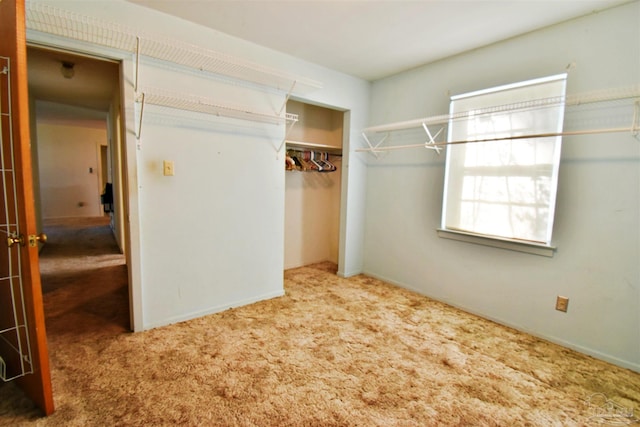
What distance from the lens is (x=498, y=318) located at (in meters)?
2.60

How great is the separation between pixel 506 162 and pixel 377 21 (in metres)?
1.52

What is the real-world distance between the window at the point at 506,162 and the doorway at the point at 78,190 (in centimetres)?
291

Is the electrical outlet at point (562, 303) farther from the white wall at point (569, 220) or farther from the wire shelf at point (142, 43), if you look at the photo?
the wire shelf at point (142, 43)

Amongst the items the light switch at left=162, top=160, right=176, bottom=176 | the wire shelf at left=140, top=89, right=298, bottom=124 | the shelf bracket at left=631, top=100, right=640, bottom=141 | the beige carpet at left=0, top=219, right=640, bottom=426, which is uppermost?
the wire shelf at left=140, top=89, right=298, bottom=124

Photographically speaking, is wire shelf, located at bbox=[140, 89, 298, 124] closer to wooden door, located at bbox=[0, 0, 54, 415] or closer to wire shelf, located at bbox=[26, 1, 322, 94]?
wire shelf, located at bbox=[26, 1, 322, 94]

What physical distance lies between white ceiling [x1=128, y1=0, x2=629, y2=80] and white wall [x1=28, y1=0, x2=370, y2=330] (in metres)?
0.24

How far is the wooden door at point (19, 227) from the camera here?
4.28ft

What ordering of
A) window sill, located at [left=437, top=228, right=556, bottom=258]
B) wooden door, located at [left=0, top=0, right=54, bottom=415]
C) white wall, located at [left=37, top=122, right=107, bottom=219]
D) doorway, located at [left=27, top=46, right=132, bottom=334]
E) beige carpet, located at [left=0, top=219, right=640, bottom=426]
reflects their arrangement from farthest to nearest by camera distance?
white wall, located at [left=37, top=122, right=107, bottom=219] < doorway, located at [left=27, top=46, right=132, bottom=334] < window sill, located at [left=437, top=228, right=556, bottom=258] < beige carpet, located at [left=0, top=219, right=640, bottom=426] < wooden door, located at [left=0, top=0, right=54, bottom=415]

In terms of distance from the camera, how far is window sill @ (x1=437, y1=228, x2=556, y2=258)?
230 centimetres

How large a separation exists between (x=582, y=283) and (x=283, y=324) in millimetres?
2225

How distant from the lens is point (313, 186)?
404 centimetres

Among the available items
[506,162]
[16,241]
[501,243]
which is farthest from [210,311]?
[506,162]

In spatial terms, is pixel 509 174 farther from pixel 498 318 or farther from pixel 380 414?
pixel 380 414

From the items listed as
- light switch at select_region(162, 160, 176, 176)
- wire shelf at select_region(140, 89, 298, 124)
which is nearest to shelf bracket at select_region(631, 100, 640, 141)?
wire shelf at select_region(140, 89, 298, 124)
